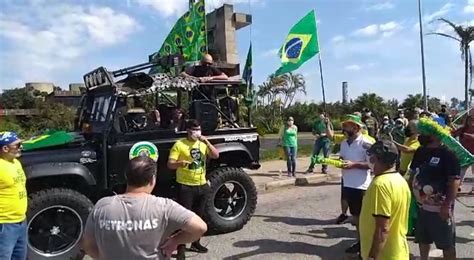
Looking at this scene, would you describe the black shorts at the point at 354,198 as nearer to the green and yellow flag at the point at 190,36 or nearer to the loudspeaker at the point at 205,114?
the loudspeaker at the point at 205,114

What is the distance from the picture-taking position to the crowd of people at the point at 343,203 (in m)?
2.48

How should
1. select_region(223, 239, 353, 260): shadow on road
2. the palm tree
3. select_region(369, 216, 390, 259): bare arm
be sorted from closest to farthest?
select_region(369, 216, 390, 259): bare arm, select_region(223, 239, 353, 260): shadow on road, the palm tree

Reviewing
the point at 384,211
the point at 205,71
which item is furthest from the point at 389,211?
the point at 205,71

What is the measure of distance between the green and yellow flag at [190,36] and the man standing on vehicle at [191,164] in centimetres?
333

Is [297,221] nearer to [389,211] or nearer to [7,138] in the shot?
[389,211]

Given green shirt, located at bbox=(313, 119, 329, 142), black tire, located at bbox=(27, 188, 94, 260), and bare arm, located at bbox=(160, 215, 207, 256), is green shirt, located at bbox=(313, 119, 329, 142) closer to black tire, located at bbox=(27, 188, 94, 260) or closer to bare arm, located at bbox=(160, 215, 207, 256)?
black tire, located at bbox=(27, 188, 94, 260)

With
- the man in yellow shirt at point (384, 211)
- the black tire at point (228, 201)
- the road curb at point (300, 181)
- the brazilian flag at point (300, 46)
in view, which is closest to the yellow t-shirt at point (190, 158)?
the black tire at point (228, 201)

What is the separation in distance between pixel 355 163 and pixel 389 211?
224cm

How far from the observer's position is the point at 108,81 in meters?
6.20

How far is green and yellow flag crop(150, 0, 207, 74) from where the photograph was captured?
877 cm

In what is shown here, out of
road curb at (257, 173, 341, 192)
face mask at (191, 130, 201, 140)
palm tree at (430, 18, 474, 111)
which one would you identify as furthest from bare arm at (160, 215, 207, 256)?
palm tree at (430, 18, 474, 111)

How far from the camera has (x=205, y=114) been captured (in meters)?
6.40

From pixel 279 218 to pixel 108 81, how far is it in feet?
11.0

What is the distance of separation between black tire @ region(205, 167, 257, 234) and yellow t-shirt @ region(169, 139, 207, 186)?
0.73 m
